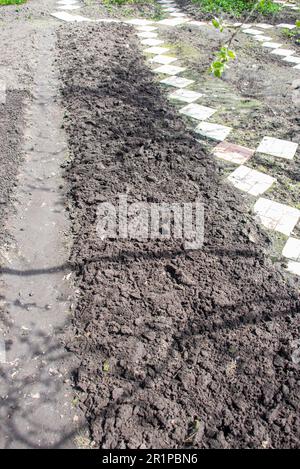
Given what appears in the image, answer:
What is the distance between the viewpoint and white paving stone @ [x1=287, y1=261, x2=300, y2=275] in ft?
9.02

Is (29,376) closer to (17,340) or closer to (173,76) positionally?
(17,340)

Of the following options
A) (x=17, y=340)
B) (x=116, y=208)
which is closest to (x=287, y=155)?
(x=116, y=208)

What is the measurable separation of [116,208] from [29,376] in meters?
1.50

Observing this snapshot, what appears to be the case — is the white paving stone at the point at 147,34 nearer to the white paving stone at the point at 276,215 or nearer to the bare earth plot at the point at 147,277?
the bare earth plot at the point at 147,277

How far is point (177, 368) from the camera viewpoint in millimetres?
2125

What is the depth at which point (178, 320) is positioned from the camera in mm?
2355

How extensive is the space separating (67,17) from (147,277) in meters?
7.48

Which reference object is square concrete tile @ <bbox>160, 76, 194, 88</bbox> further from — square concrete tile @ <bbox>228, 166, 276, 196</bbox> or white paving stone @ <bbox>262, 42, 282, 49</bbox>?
white paving stone @ <bbox>262, 42, 282, 49</bbox>

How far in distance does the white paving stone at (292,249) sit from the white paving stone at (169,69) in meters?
3.72

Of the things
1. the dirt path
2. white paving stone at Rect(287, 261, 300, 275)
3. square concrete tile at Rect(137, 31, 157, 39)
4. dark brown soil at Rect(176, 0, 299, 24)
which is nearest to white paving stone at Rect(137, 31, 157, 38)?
square concrete tile at Rect(137, 31, 157, 39)

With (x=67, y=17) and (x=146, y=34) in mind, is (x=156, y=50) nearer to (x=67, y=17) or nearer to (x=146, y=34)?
(x=146, y=34)

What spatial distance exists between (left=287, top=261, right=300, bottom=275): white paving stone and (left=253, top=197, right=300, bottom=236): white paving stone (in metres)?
0.33

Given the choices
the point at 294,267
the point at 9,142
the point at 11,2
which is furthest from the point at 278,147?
the point at 11,2

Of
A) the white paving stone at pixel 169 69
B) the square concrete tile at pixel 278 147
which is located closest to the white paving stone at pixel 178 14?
the white paving stone at pixel 169 69
